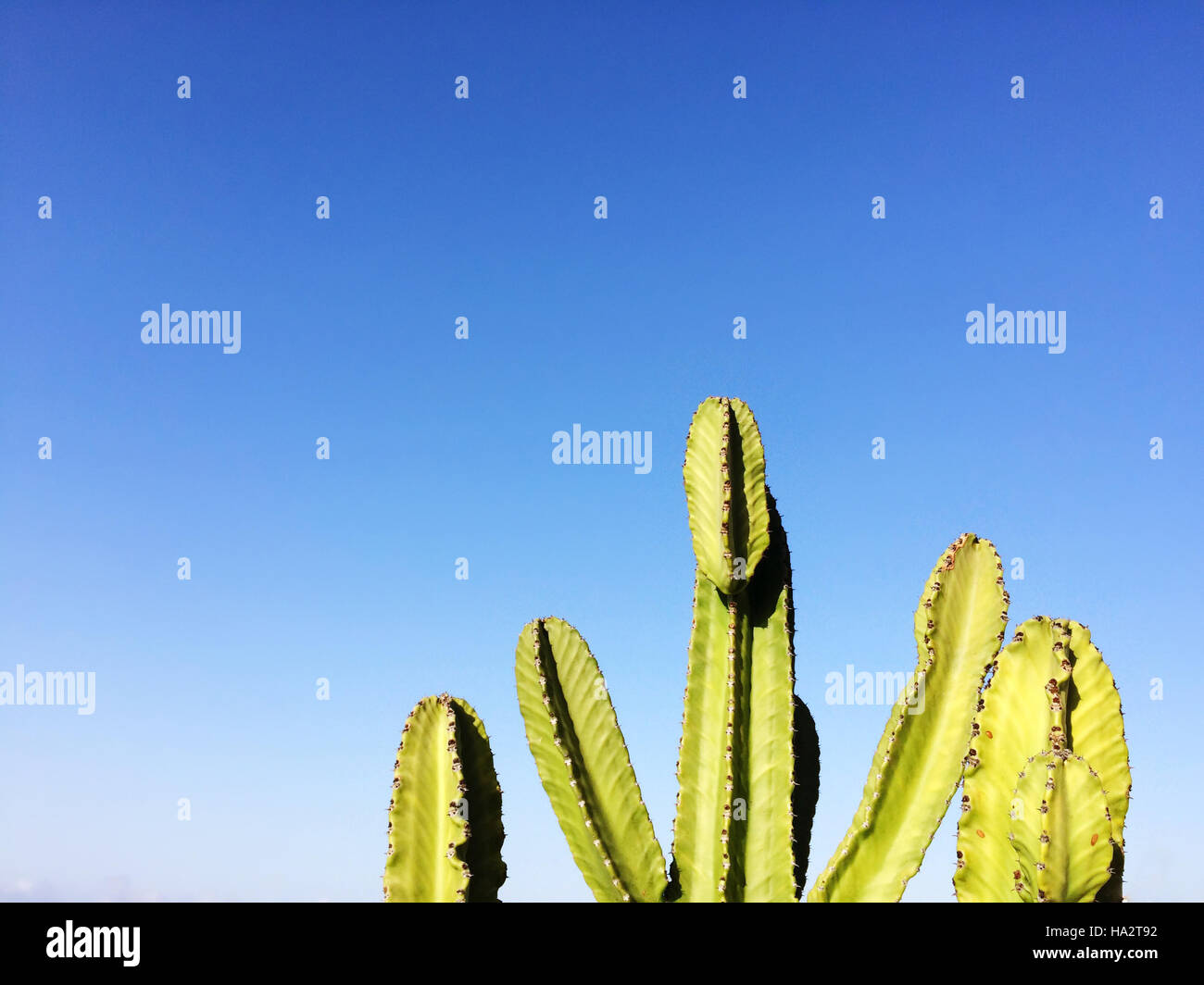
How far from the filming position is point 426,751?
4188 mm

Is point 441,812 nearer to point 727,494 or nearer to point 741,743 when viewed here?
point 741,743

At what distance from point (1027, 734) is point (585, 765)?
1.89 metres

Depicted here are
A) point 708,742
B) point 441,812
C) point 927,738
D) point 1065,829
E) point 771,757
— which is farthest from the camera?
point 708,742

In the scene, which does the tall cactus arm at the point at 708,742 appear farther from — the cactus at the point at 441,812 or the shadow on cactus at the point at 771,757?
the cactus at the point at 441,812

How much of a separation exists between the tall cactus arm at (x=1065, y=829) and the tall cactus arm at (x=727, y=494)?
1.54 m

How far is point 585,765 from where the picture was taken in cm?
482

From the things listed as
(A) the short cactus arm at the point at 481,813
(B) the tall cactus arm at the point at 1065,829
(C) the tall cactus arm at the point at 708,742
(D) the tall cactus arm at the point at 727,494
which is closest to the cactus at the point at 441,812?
(A) the short cactus arm at the point at 481,813

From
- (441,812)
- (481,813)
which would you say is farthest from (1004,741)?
(441,812)

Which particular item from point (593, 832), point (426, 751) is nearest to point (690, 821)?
point (593, 832)

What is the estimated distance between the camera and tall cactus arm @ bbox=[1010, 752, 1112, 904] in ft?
11.7
